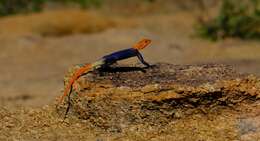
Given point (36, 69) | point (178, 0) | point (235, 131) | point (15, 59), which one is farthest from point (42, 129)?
point (178, 0)

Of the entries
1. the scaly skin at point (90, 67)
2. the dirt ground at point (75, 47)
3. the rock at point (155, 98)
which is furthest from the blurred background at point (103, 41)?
the rock at point (155, 98)

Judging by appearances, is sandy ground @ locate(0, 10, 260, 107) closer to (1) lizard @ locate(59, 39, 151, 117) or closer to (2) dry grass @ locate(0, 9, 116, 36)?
(2) dry grass @ locate(0, 9, 116, 36)

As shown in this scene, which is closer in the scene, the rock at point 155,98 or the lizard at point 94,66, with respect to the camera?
the rock at point 155,98

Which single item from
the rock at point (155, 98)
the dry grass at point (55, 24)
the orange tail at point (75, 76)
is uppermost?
the dry grass at point (55, 24)

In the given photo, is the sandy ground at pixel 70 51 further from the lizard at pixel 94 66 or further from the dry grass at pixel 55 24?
the lizard at pixel 94 66

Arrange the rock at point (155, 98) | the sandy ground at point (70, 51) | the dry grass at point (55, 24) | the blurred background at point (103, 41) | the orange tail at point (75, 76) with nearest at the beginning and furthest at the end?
the rock at point (155, 98), the orange tail at point (75, 76), the sandy ground at point (70, 51), the blurred background at point (103, 41), the dry grass at point (55, 24)

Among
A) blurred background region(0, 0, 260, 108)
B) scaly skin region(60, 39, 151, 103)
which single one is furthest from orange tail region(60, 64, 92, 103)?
blurred background region(0, 0, 260, 108)

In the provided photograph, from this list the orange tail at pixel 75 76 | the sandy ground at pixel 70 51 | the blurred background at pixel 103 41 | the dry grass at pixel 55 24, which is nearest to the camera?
the orange tail at pixel 75 76

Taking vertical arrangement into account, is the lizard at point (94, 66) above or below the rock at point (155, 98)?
above

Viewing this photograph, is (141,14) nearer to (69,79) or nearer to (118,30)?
(118,30)
